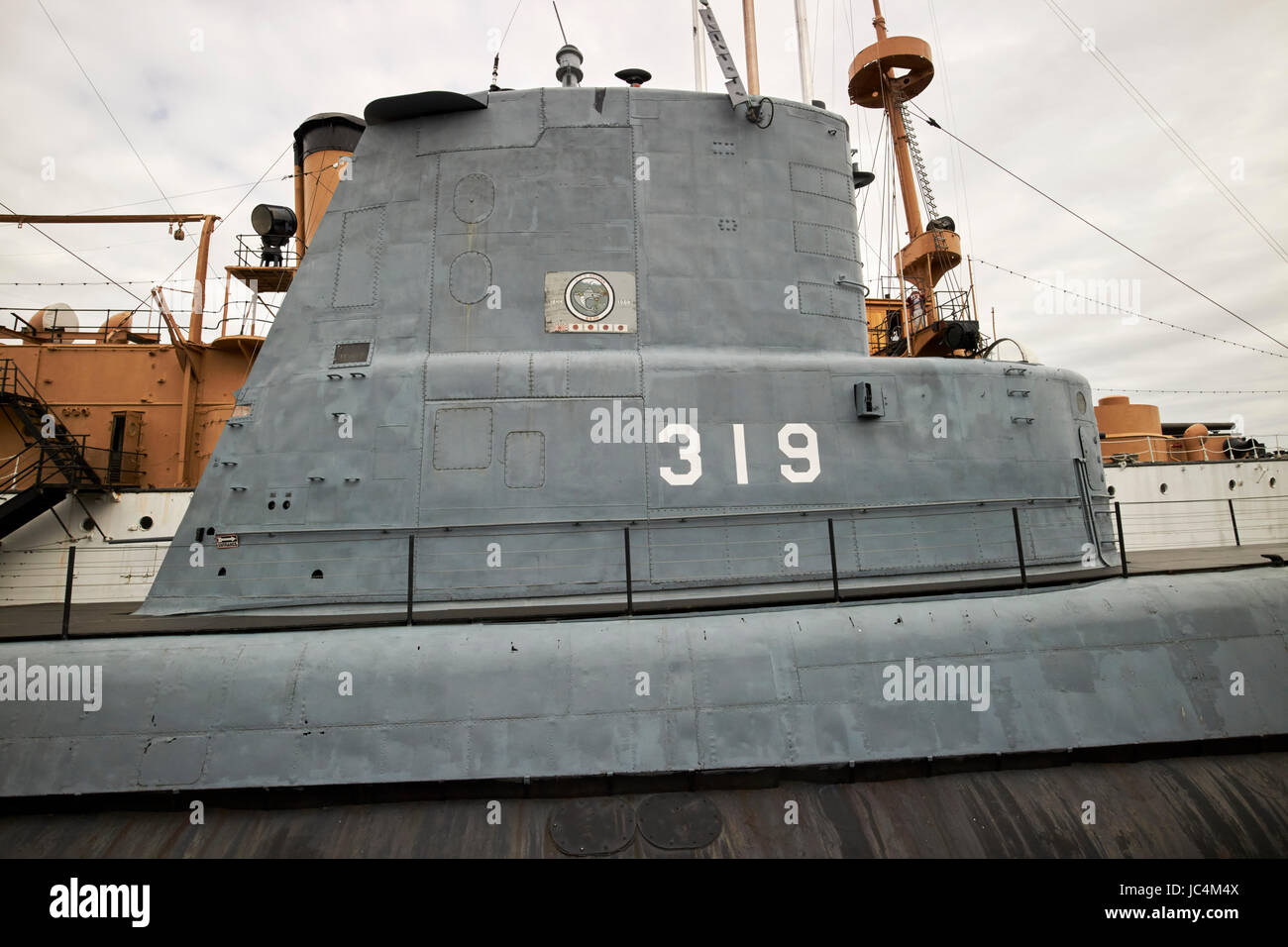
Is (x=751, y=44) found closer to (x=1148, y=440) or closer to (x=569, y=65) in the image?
(x=569, y=65)

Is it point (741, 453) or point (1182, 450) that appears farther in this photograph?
point (1182, 450)

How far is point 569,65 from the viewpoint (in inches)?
301

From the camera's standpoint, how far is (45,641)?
5352mm

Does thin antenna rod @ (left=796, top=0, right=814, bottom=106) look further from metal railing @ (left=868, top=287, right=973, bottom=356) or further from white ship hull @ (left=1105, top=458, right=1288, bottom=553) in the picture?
white ship hull @ (left=1105, top=458, right=1288, bottom=553)

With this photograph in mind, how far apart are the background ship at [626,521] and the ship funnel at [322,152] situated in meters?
4.82

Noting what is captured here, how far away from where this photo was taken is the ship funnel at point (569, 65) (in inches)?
300

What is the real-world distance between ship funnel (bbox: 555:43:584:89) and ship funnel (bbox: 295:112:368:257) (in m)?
4.89

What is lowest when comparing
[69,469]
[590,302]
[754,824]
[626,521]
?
[754,824]

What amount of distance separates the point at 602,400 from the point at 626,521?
3.60ft

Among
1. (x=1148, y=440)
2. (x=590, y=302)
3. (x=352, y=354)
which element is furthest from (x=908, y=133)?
(x=352, y=354)
